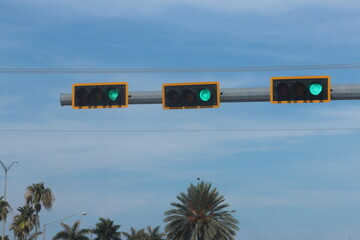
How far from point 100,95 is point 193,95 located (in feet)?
8.22

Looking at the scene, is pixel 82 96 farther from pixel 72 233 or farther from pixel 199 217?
pixel 72 233

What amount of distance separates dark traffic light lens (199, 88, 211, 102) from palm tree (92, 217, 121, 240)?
8488cm

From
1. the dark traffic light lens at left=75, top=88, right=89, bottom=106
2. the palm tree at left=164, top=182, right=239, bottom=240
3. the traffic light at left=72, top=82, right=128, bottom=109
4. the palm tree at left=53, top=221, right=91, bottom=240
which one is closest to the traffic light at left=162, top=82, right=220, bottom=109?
the traffic light at left=72, top=82, right=128, bottom=109

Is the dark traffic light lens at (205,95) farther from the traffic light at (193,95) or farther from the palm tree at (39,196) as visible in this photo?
the palm tree at (39,196)

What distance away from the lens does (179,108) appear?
17875mm

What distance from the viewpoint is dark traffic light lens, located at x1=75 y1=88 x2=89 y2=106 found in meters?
18.0

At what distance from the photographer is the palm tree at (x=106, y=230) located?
100 metres

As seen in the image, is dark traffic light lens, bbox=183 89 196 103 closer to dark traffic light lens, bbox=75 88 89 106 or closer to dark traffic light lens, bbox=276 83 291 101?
dark traffic light lens, bbox=276 83 291 101

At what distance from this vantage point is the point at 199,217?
233 ft

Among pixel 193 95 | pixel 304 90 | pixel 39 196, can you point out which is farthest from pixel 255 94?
pixel 39 196

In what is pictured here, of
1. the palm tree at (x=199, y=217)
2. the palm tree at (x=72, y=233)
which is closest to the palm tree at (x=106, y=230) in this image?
the palm tree at (x=72, y=233)

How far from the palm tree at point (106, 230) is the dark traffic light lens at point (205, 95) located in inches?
3342

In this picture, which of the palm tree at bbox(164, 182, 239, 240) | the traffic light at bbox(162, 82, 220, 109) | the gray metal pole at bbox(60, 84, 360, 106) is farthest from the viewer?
the palm tree at bbox(164, 182, 239, 240)

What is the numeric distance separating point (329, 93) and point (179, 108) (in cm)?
394
